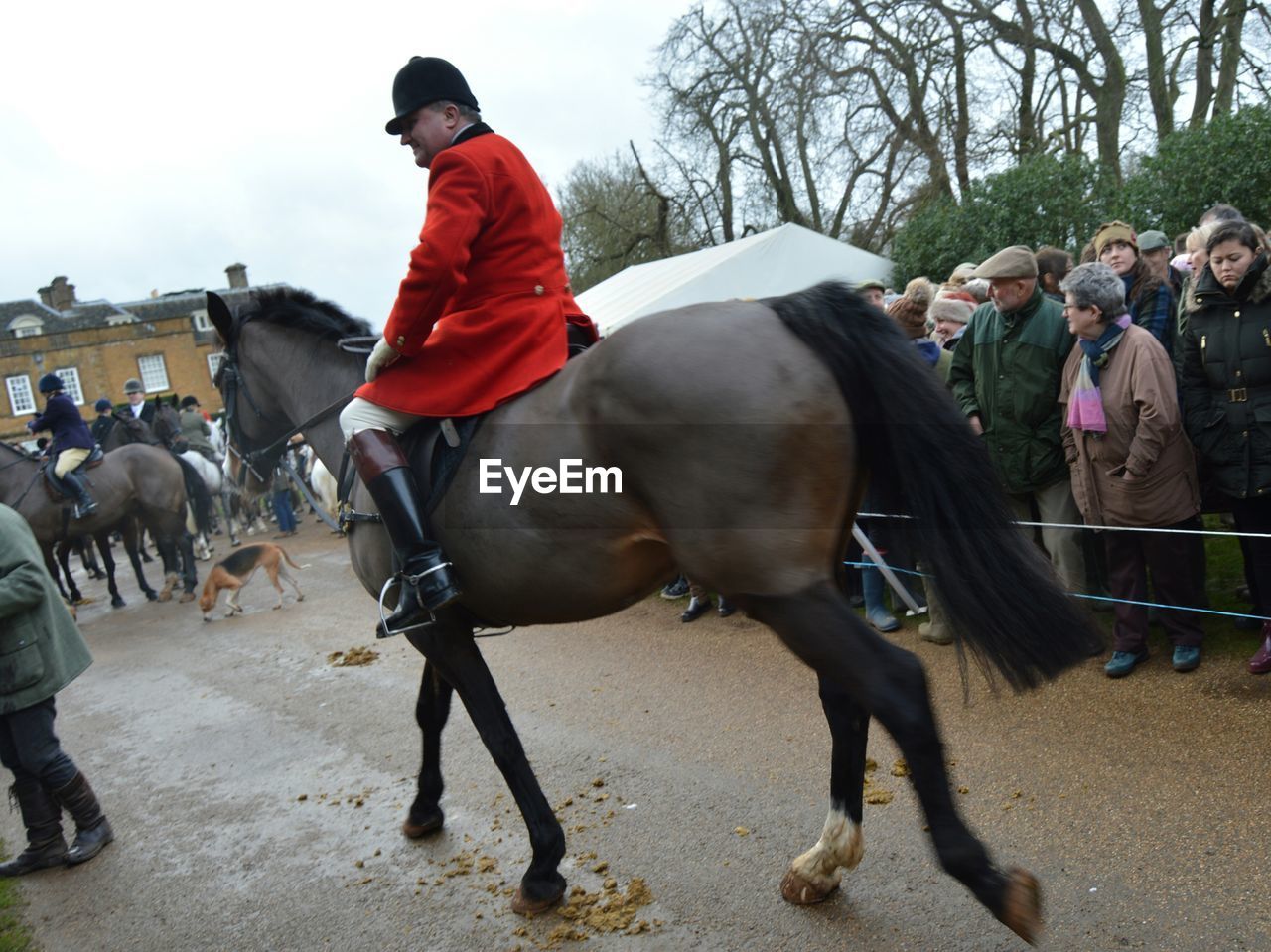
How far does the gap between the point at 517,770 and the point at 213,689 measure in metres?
4.52

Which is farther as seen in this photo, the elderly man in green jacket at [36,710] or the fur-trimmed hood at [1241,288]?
the fur-trimmed hood at [1241,288]

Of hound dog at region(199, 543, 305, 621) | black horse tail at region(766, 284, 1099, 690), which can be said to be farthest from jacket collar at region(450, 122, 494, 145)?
hound dog at region(199, 543, 305, 621)

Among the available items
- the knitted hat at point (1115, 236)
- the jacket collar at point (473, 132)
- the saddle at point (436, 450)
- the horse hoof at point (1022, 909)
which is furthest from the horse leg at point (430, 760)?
the knitted hat at point (1115, 236)

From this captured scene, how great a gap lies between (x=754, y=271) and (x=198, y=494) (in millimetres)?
8724

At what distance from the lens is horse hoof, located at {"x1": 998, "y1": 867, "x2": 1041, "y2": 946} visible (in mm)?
2422

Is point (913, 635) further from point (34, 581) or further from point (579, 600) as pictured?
point (34, 581)

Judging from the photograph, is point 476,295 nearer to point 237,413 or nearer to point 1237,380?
point 237,413

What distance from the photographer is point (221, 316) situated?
448 cm

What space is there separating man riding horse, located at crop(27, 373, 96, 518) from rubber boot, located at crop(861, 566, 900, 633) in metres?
9.00

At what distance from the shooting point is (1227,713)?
4098 mm

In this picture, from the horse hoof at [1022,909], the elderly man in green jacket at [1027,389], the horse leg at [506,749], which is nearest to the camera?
the horse hoof at [1022,909]

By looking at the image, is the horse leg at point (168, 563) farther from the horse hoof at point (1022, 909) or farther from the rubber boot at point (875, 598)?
the horse hoof at point (1022, 909)

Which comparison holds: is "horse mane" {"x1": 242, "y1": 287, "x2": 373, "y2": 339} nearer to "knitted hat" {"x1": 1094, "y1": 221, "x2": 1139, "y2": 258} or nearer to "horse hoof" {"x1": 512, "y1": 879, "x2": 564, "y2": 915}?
"horse hoof" {"x1": 512, "y1": 879, "x2": 564, "y2": 915}

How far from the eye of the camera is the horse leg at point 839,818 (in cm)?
313
